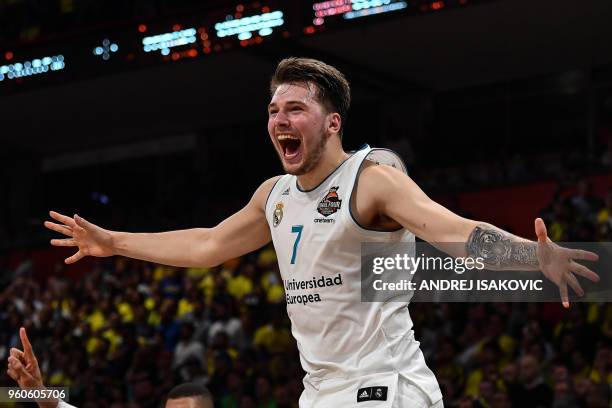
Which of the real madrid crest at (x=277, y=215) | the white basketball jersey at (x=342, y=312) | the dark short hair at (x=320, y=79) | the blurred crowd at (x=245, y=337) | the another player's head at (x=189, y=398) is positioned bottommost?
the blurred crowd at (x=245, y=337)

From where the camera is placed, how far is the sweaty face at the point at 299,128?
4215 mm

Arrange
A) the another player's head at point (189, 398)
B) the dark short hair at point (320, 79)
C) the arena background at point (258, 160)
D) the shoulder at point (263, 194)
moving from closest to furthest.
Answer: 1. the dark short hair at point (320, 79)
2. the shoulder at point (263, 194)
3. the another player's head at point (189, 398)
4. the arena background at point (258, 160)

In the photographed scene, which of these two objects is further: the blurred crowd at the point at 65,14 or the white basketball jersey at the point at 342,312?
the blurred crowd at the point at 65,14

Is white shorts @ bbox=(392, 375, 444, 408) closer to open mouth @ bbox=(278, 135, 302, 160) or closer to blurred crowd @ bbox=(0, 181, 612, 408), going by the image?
open mouth @ bbox=(278, 135, 302, 160)

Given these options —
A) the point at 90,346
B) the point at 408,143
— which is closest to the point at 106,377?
the point at 90,346

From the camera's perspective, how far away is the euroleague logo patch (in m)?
4.10

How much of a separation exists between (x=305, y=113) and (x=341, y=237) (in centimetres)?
56

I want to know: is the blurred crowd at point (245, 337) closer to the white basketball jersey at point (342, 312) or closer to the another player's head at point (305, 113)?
the white basketball jersey at point (342, 312)

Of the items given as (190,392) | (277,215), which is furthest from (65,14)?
(277,215)

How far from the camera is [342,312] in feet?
13.3

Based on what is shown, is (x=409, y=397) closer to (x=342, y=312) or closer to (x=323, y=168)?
(x=342, y=312)

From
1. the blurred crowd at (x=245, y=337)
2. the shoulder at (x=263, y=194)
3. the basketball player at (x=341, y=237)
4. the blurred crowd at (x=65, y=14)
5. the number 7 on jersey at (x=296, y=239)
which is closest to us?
the basketball player at (x=341, y=237)

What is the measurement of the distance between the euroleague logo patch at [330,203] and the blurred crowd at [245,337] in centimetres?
540

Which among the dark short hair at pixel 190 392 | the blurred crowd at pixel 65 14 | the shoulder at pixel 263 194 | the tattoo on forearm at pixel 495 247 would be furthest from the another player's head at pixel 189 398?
the blurred crowd at pixel 65 14
